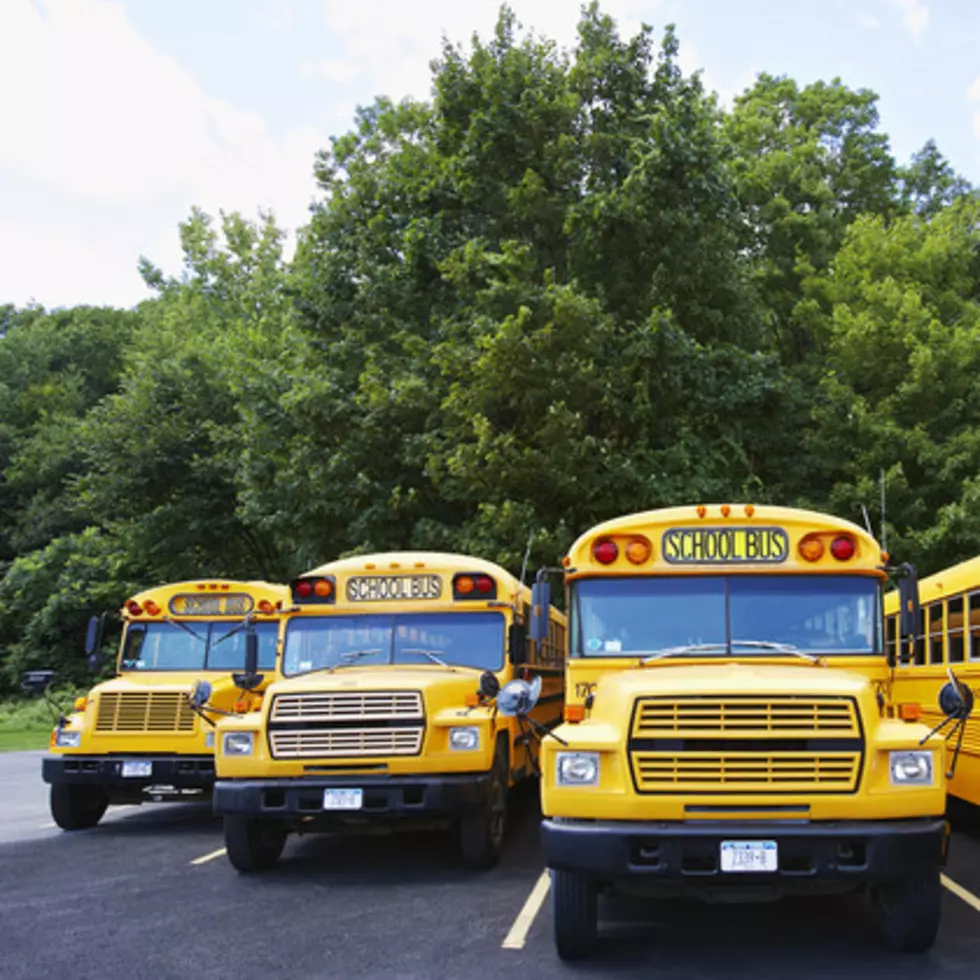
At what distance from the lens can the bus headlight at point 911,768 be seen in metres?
6.07

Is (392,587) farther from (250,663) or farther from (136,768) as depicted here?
(136,768)

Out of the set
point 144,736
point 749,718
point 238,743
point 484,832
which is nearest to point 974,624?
point 484,832

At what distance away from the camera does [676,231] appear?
2086 centimetres

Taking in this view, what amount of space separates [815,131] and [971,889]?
1096 inches

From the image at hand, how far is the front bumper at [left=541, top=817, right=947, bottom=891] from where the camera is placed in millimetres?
5910

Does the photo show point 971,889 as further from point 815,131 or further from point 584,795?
point 815,131

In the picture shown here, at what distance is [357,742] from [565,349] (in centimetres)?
1197

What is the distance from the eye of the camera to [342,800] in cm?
867

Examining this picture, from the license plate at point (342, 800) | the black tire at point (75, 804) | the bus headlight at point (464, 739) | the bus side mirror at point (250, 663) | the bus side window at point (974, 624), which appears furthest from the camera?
the black tire at point (75, 804)

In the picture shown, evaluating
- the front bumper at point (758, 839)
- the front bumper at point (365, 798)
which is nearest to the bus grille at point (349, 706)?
the front bumper at point (365, 798)

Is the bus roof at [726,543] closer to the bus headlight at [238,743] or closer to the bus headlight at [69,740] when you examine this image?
the bus headlight at [238,743]

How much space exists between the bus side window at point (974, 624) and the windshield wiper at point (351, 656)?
481cm

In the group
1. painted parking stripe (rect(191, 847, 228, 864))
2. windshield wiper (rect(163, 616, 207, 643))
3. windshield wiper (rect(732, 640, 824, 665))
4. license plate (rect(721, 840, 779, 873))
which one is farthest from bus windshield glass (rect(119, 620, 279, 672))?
license plate (rect(721, 840, 779, 873))

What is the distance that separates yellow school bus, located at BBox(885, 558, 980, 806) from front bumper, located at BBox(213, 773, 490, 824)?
3.36m
